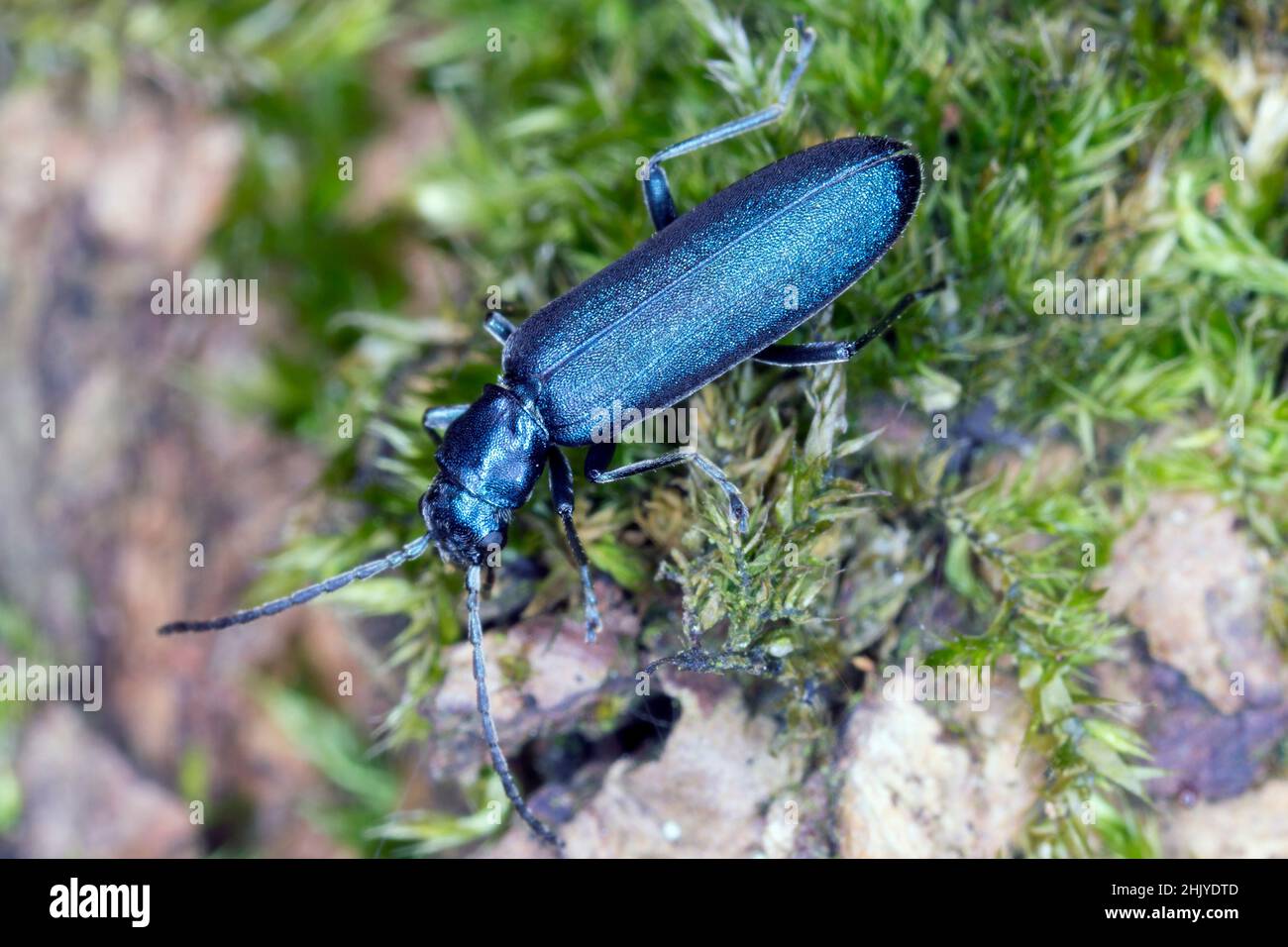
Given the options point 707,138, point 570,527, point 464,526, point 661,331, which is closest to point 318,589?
point 464,526

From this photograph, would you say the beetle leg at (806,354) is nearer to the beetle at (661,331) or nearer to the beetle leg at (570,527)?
the beetle at (661,331)

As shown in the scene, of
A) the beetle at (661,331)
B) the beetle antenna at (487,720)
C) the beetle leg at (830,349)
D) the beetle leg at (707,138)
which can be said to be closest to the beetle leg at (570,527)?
the beetle at (661,331)

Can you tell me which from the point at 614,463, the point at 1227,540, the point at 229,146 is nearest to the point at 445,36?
the point at 229,146

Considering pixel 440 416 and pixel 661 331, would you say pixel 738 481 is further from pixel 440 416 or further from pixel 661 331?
pixel 440 416

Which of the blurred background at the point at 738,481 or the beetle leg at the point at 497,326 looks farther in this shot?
the beetle leg at the point at 497,326
